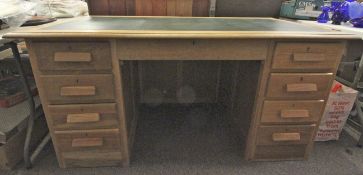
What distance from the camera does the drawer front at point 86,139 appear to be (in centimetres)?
111

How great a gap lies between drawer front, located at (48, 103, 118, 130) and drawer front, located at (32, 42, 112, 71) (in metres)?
0.20

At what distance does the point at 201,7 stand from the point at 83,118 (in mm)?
1133

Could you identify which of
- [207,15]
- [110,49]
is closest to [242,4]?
[207,15]

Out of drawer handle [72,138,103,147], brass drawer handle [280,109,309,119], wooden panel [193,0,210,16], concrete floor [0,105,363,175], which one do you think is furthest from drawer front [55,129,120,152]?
wooden panel [193,0,210,16]

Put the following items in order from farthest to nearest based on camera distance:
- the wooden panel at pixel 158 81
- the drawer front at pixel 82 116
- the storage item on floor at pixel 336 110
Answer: the wooden panel at pixel 158 81 < the storage item on floor at pixel 336 110 < the drawer front at pixel 82 116

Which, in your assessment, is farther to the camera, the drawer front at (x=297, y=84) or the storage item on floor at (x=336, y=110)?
the storage item on floor at (x=336, y=110)

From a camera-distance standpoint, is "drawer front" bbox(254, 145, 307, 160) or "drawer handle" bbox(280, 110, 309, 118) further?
"drawer front" bbox(254, 145, 307, 160)

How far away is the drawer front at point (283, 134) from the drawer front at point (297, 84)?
0.63ft

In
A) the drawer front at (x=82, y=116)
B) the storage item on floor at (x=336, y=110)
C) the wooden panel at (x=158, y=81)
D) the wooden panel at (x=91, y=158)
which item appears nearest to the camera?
the drawer front at (x=82, y=116)

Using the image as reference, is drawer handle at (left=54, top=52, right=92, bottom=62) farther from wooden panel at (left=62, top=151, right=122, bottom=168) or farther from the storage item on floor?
the storage item on floor

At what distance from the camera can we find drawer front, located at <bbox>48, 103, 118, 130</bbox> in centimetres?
105

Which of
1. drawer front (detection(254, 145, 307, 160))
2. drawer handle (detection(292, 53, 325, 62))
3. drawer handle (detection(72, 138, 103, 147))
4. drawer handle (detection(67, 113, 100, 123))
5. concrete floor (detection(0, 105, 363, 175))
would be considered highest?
drawer handle (detection(292, 53, 325, 62))

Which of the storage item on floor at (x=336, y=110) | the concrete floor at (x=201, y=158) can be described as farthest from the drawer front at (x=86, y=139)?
the storage item on floor at (x=336, y=110)

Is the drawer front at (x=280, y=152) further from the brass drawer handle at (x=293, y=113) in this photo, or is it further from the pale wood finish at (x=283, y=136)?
the brass drawer handle at (x=293, y=113)
